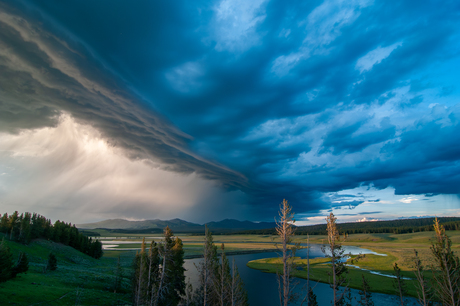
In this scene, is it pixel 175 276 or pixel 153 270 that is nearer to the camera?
pixel 175 276

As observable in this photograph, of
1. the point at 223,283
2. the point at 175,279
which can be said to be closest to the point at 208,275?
the point at 223,283

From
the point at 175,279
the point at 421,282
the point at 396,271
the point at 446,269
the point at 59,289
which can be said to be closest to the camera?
the point at 446,269

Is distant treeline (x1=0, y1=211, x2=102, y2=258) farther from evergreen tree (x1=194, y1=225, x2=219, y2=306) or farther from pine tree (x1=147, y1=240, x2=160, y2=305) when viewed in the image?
evergreen tree (x1=194, y1=225, x2=219, y2=306)

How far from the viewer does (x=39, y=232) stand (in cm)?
10762

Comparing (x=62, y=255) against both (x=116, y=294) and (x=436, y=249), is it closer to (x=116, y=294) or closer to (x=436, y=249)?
(x=116, y=294)

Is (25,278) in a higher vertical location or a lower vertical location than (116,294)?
higher

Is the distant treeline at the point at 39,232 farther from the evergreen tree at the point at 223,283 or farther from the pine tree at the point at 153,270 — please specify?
the evergreen tree at the point at 223,283

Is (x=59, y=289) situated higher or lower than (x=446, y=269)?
lower

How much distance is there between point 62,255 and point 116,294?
58600mm

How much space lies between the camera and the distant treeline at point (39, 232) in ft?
316

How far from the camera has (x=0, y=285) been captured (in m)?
42.3

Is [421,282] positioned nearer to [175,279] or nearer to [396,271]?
[396,271]

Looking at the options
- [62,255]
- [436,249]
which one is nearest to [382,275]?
[436,249]

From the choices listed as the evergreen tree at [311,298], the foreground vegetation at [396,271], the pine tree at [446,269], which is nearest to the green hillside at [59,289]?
the evergreen tree at [311,298]
